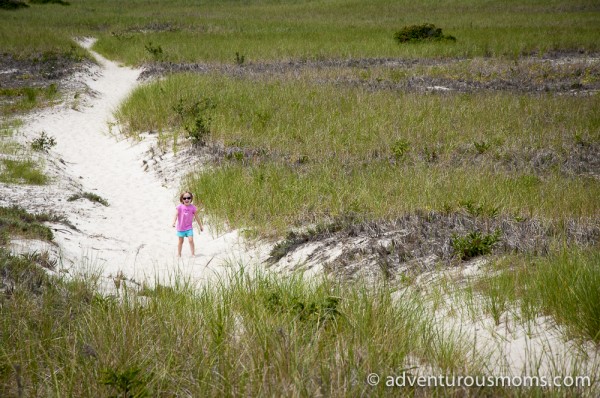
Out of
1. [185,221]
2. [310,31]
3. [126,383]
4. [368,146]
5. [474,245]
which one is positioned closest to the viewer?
[126,383]

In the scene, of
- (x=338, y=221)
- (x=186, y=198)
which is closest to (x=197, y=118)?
(x=186, y=198)

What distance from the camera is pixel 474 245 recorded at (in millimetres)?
5609

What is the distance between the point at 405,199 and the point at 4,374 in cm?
603

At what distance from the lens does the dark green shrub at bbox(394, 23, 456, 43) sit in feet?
98.7

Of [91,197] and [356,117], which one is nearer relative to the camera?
[91,197]

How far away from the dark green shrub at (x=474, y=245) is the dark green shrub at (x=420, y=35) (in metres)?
26.4

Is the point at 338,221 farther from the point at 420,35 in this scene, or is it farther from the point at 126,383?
the point at 420,35

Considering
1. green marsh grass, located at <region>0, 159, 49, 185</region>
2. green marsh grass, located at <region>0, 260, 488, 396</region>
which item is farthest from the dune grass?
green marsh grass, located at <region>0, 260, 488, 396</region>

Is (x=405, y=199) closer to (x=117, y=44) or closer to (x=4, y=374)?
(x=4, y=374)

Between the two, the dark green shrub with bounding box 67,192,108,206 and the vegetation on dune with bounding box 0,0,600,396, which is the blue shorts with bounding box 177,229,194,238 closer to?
the vegetation on dune with bounding box 0,0,600,396

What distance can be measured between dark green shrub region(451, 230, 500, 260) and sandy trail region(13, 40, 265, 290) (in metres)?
2.37

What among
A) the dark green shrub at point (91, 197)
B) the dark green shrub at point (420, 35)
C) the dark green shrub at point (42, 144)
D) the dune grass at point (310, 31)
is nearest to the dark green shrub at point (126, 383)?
the dark green shrub at point (91, 197)

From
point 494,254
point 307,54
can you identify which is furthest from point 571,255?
point 307,54

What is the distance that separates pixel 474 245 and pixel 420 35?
1079 inches
